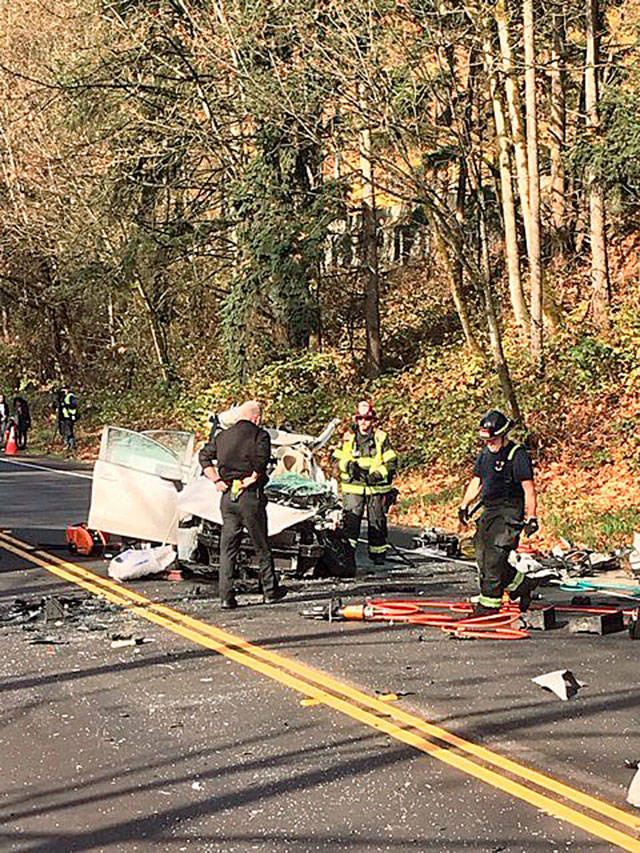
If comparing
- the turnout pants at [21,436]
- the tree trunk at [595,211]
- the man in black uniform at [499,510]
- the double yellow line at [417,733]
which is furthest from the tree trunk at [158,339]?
the man in black uniform at [499,510]

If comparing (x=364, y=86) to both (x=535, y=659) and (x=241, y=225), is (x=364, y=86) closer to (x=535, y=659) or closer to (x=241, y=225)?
(x=241, y=225)

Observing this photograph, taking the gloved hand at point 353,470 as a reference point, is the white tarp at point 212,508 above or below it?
below

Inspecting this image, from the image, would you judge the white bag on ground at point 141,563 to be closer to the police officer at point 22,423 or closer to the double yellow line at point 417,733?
the double yellow line at point 417,733

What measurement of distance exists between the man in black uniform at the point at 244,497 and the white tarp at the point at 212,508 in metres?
0.80

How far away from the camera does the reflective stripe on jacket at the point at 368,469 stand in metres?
14.7

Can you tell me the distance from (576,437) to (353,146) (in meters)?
6.75

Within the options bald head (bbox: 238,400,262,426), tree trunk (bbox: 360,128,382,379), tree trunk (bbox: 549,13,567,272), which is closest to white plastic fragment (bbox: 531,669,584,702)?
bald head (bbox: 238,400,262,426)

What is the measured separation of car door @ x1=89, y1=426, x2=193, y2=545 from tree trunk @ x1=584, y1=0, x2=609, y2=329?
1233 centimetres

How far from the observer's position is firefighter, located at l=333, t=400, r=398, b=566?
1469 cm

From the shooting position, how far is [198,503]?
43.8 ft

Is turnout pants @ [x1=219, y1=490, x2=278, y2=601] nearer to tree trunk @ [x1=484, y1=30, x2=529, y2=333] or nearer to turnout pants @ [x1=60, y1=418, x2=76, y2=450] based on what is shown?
tree trunk @ [x1=484, y1=30, x2=529, y2=333]

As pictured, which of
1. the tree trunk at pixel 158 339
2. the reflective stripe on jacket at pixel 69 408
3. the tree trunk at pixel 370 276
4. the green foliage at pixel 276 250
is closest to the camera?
the green foliage at pixel 276 250

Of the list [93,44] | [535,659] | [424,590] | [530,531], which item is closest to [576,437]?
[424,590]

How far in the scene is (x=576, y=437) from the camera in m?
21.5
